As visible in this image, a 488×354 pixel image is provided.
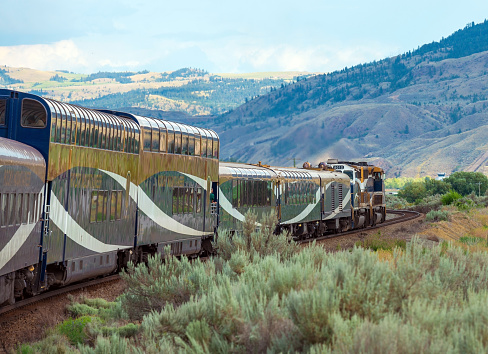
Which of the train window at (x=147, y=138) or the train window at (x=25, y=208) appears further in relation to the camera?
the train window at (x=147, y=138)

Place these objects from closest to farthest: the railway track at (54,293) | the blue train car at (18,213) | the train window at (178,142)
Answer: the blue train car at (18,213) → the railway track at (54,293) → the train window at (178,142)

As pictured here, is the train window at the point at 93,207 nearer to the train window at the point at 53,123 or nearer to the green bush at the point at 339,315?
the train window at the point at 53,123

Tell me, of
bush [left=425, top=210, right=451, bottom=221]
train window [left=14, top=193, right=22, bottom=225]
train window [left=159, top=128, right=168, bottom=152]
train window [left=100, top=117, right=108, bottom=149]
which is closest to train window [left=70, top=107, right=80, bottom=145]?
train window [left=100, top=117, right=108, bottom=149]

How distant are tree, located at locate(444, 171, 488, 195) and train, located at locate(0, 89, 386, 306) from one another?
99880 mm

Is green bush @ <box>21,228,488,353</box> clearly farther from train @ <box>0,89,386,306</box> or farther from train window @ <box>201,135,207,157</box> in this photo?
train window @ <box>201,135,207,157</box>

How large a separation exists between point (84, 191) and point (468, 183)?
115 meters

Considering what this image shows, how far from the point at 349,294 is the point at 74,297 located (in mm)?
9891

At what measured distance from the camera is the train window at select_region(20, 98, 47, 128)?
48.2ft

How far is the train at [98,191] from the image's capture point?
13344mm

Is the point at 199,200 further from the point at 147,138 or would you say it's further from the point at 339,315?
the point at 339,315

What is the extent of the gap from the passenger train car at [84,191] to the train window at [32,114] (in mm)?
23

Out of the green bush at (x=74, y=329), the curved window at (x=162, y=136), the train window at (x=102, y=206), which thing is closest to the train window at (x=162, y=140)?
the curved window at (x=162, y=136)

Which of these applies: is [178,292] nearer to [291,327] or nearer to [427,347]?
[291,327]

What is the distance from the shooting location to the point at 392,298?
7.33 meters
